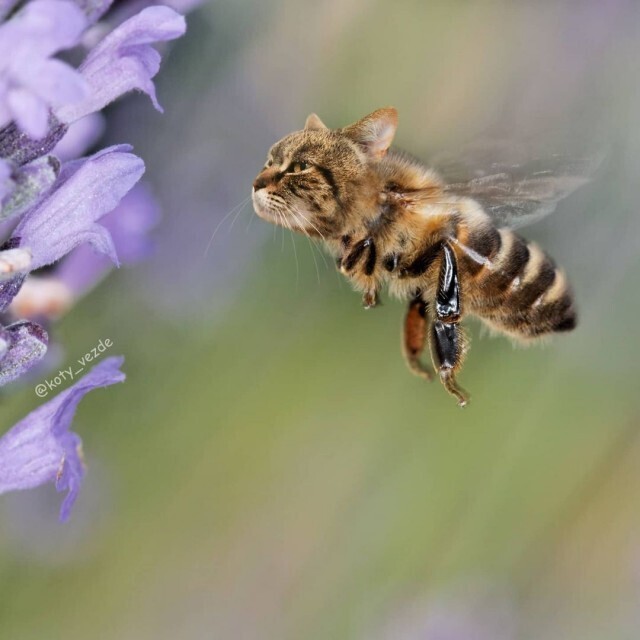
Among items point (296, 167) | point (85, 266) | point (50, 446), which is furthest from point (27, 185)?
point (85, 266)

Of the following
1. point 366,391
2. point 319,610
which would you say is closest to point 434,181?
point 366,391

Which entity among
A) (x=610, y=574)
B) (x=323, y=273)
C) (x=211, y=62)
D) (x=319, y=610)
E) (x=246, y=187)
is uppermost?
(x=211, y=62)

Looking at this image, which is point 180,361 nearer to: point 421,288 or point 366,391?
point 366,391

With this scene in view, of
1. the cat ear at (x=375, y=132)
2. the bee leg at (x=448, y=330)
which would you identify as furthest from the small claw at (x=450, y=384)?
the cat ear at (x=375, y=132)

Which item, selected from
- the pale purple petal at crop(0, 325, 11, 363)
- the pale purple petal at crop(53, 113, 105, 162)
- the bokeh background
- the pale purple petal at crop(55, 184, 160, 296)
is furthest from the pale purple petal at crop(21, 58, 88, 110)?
the bokeh background

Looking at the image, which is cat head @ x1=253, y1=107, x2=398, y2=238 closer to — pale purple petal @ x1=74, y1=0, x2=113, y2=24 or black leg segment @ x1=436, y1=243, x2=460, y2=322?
black leg segment @ x1=436, y1=243, x2=460, y2=322

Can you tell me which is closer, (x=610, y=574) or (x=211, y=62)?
(x=211, y=62)
